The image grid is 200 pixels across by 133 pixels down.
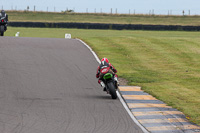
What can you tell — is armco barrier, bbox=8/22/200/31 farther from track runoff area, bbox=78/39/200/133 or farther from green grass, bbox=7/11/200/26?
track runoff area, bbox=78/39/200/133

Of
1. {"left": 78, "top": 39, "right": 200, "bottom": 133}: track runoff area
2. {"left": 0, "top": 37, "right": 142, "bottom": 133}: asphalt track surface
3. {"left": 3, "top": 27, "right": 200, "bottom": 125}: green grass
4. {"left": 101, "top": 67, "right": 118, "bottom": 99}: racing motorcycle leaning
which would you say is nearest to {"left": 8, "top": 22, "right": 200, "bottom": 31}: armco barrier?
{"left": 3, "top": 27, "right": 200, "bottom": 125}: green grass

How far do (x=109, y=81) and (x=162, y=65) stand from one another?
8.96 m

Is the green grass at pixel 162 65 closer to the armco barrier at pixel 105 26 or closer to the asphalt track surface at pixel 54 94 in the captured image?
the asphalt track surface at pixel 54 94

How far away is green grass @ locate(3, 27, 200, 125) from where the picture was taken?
1606 cm

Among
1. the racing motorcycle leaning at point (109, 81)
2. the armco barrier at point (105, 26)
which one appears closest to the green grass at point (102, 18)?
the armco barrier at point (105, 26)

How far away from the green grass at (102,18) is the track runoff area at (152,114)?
5082cm

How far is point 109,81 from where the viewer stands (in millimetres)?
15266

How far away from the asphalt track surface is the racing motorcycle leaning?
282 millimetres

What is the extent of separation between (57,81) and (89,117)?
5841 millimetres

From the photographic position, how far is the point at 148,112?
44.0ft

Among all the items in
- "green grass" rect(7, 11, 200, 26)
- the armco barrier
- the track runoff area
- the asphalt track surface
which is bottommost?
the track runoff area

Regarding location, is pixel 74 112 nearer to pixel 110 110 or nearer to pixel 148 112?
pixel 110 110

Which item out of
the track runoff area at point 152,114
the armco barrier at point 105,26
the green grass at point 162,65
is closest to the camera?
the track runoff area at point 152,114

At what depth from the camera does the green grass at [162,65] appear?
16062mm
